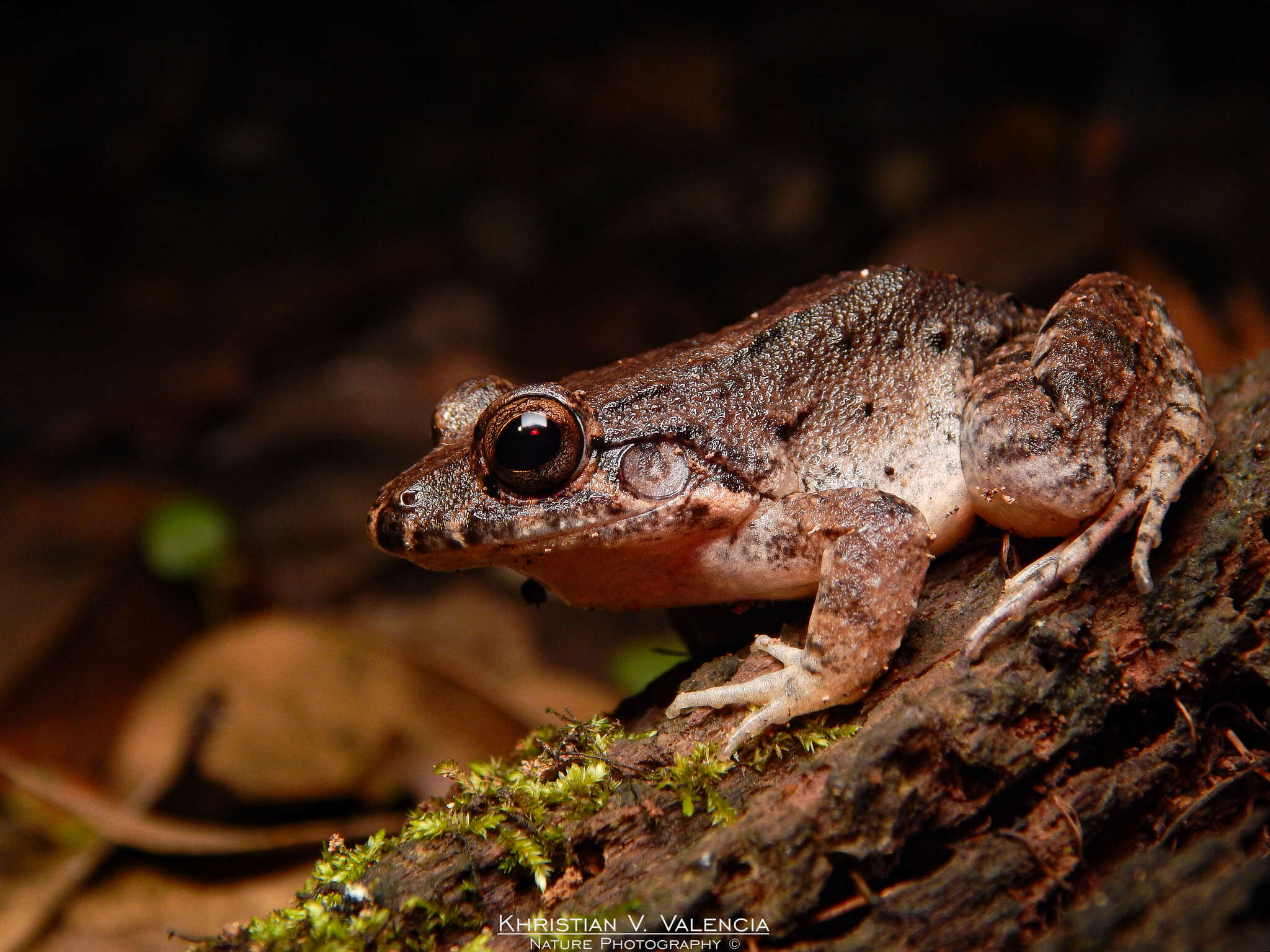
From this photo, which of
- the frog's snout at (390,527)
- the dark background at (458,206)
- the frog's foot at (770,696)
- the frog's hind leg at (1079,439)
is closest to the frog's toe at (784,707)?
the frog's foot at (770,696)

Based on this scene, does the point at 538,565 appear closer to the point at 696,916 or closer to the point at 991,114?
the point at 696,916

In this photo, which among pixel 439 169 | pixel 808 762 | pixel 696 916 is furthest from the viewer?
pixel 439 169

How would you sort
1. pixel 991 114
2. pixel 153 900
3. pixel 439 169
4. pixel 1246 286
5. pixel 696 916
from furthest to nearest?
pixel 439 169
pixel 991 114
pixel 1246 286
pixel 153 900
pixel 696 916

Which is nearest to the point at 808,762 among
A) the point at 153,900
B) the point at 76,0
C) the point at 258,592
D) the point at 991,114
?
the point at 153,900

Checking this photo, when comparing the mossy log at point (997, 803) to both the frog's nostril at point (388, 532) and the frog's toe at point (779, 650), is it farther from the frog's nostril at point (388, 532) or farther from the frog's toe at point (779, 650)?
the frog's nostril at point (388, 532)

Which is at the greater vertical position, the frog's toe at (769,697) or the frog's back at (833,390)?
the frog's back at (833,390)

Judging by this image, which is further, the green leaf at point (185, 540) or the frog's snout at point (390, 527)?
the green leaf at point (185, 540)

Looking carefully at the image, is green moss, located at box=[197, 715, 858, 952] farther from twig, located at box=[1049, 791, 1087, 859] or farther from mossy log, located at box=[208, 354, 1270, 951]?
twig, located at box=[1049, 791, 1087, 859]

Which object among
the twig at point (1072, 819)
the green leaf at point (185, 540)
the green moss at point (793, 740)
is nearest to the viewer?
the twig at point (1072, 819)
